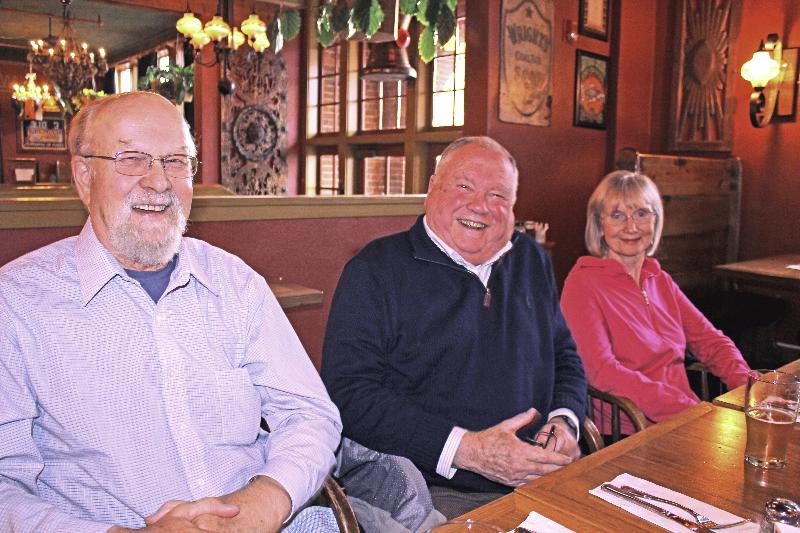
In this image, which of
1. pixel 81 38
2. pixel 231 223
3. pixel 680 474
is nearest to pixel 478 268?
pixel 680 474

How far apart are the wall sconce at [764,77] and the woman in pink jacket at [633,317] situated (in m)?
3.35

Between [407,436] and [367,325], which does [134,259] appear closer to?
[367,325]

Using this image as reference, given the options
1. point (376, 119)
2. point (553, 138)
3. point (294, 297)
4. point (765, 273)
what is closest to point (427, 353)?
point (294, 297)

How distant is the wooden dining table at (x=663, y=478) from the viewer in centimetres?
104

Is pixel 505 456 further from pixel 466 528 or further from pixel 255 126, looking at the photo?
pixel 255 126

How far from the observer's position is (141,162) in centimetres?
139

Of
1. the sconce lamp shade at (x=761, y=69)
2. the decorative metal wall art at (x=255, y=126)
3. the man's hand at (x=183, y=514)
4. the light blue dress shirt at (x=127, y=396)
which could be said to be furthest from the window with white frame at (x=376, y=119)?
the man's hand at (x=183, y=514)

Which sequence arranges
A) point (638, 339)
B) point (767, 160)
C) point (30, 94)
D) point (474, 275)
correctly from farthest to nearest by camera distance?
point (30, 94), point (767, 160), point (638, 339), point (474, 275)

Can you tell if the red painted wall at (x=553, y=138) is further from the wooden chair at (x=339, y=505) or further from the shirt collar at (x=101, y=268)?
the wooden chair at (x=339, y=505)

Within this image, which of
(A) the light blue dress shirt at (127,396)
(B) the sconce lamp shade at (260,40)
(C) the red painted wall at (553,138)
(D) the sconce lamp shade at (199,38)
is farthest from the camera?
(B) the sconce lamp shade at (260,40)

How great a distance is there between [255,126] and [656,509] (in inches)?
314

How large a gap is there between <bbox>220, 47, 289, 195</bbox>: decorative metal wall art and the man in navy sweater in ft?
22.4

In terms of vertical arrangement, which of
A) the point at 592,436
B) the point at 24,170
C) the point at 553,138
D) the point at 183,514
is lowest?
the point at 592,436

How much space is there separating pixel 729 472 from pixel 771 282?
9.58 feet
